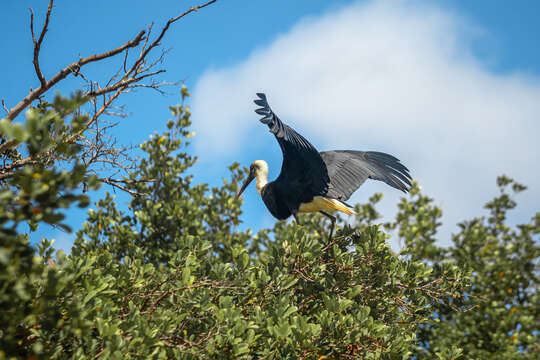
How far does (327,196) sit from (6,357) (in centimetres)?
411

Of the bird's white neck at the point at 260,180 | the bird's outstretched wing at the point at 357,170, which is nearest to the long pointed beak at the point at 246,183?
the bird's white neck at the point at 260,180

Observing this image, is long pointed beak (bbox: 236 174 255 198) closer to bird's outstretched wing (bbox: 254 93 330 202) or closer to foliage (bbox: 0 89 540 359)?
foliage (bbox: 0 89 540 359)

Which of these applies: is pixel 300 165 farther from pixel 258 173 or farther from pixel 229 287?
pixel 229 287

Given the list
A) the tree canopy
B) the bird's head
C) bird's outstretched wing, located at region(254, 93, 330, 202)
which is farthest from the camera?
the bird's head

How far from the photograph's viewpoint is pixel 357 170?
6.31 meters

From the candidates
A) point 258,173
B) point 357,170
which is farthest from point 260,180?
point 357,170

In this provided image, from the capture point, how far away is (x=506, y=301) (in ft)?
27.1

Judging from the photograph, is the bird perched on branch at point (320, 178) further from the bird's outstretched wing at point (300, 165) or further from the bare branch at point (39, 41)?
the bare branch at point (39, 41)

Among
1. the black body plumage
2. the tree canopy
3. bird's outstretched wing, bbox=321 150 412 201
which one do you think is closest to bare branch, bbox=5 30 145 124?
the tree canopy

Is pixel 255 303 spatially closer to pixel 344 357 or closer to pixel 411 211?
pixel 344 357

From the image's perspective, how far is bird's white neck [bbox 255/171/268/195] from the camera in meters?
6.77

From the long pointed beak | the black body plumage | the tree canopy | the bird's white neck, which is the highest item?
the long pointed beak

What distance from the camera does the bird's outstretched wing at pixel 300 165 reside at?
4.76m

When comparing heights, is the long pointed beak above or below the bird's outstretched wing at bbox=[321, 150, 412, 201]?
above
